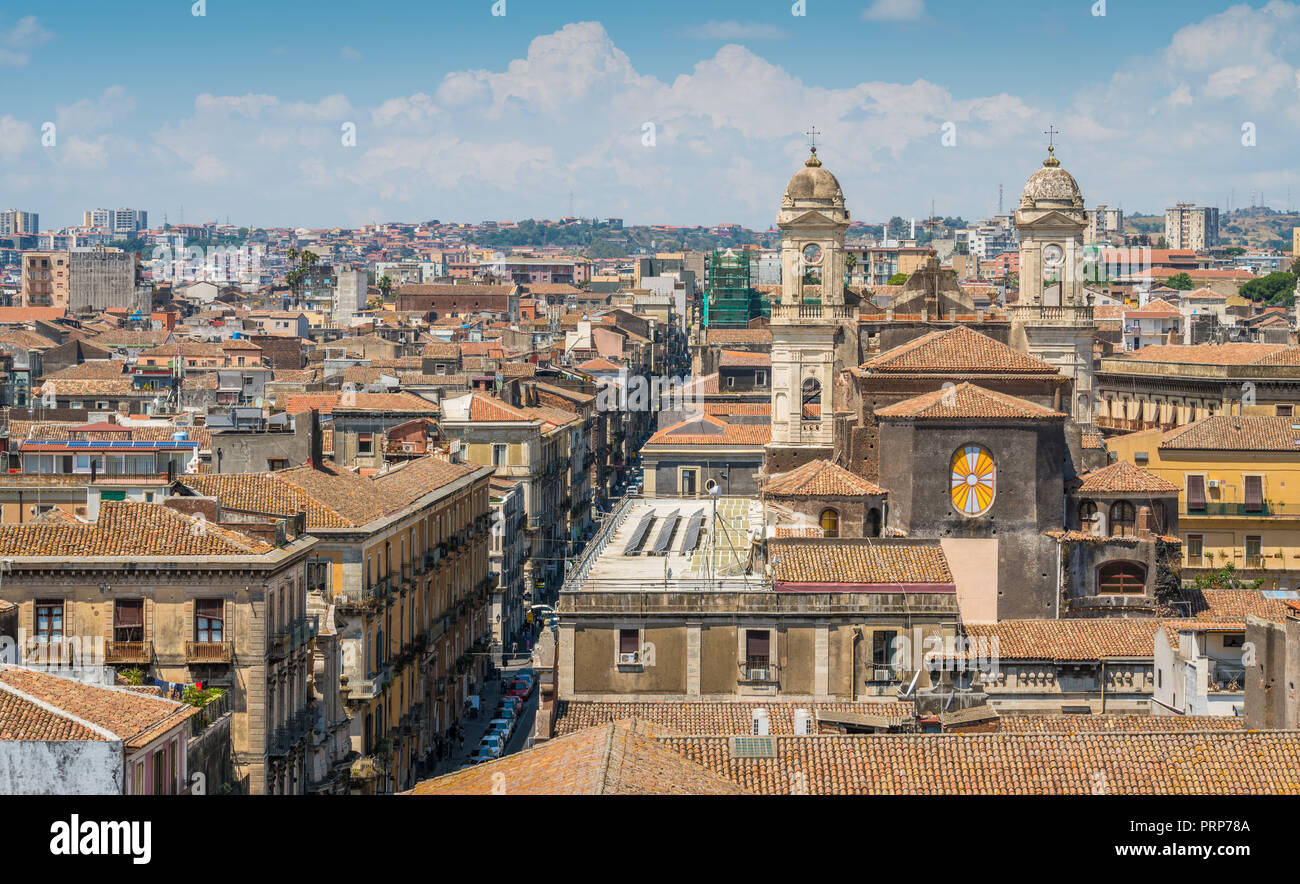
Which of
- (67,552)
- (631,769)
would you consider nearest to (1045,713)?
(631,769)

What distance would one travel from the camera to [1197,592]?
57.7 metres

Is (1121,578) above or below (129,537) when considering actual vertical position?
below

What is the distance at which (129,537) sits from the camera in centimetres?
4456

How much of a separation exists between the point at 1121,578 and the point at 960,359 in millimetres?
9853

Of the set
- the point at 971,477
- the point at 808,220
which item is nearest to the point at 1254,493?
the point at 808,220

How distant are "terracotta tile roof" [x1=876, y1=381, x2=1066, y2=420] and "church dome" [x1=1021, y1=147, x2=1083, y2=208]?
23.1 metres

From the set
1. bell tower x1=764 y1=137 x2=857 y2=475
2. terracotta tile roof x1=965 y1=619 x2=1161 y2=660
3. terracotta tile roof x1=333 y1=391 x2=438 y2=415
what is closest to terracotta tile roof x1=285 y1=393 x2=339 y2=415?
terracotta tile roof x1=333 y1=391 x2=438 y2=415

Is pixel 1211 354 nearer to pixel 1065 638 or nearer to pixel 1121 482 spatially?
pixel 1121 482

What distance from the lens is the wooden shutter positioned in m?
74.5

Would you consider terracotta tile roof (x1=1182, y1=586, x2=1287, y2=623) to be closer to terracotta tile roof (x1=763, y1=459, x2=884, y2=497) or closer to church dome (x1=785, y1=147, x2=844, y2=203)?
terracotta tile roof (x1=763, y1=459, x2=884, y2=497)

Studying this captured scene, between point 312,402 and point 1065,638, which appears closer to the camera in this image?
point 1065,638

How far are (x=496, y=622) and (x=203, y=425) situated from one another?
47.0 ft
